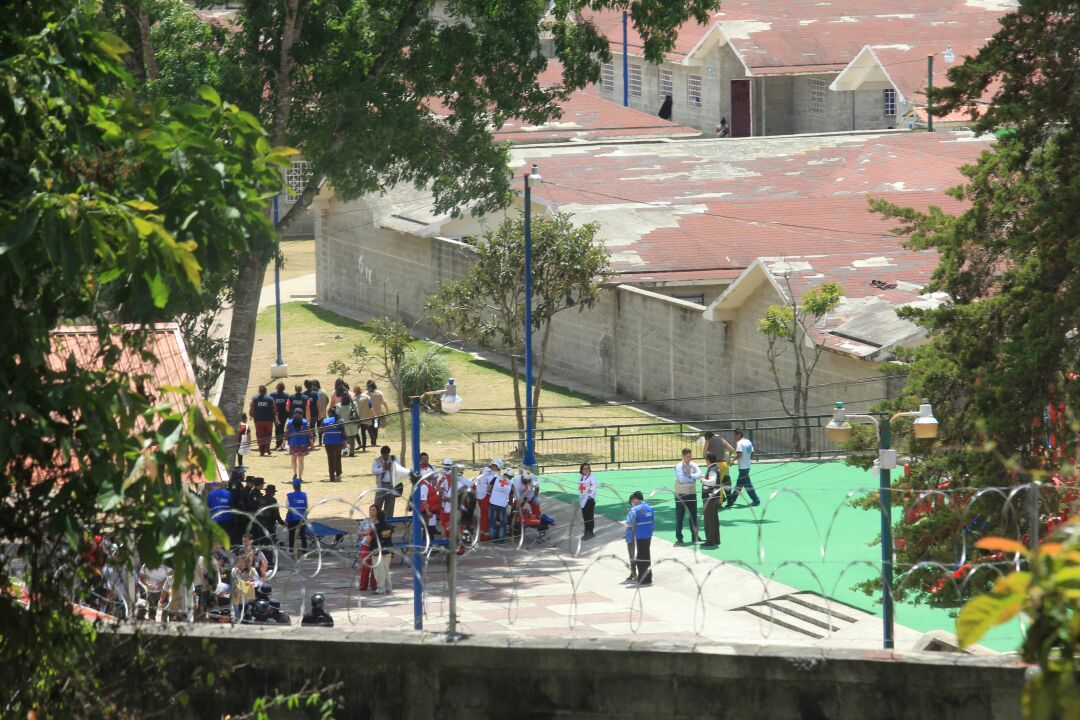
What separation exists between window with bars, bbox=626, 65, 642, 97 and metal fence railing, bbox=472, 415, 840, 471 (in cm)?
3778

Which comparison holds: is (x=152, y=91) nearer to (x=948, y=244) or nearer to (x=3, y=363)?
(x=948, y=244)

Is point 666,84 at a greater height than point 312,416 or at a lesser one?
greater

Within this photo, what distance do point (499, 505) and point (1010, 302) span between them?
9.08 meters

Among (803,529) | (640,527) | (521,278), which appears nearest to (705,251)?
(521,278)

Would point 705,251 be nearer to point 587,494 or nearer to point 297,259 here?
point 587,494

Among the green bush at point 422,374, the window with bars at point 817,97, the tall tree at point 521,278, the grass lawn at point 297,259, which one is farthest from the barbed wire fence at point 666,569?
the window with bars at point 817,97

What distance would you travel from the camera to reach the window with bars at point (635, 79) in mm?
67688

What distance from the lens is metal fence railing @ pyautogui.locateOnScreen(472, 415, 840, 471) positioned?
97.8 ft

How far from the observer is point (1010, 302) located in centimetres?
1658

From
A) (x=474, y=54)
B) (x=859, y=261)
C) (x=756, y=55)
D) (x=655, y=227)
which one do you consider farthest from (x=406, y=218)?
(x=756, y=55)

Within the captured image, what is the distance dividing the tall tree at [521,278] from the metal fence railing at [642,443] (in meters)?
0.72

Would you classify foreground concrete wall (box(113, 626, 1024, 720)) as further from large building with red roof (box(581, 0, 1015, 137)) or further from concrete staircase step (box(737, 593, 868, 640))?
large building with red roof (box(581, 0, 1015, 137))

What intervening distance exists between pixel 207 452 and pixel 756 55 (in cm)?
5546

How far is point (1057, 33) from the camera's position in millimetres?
16344
